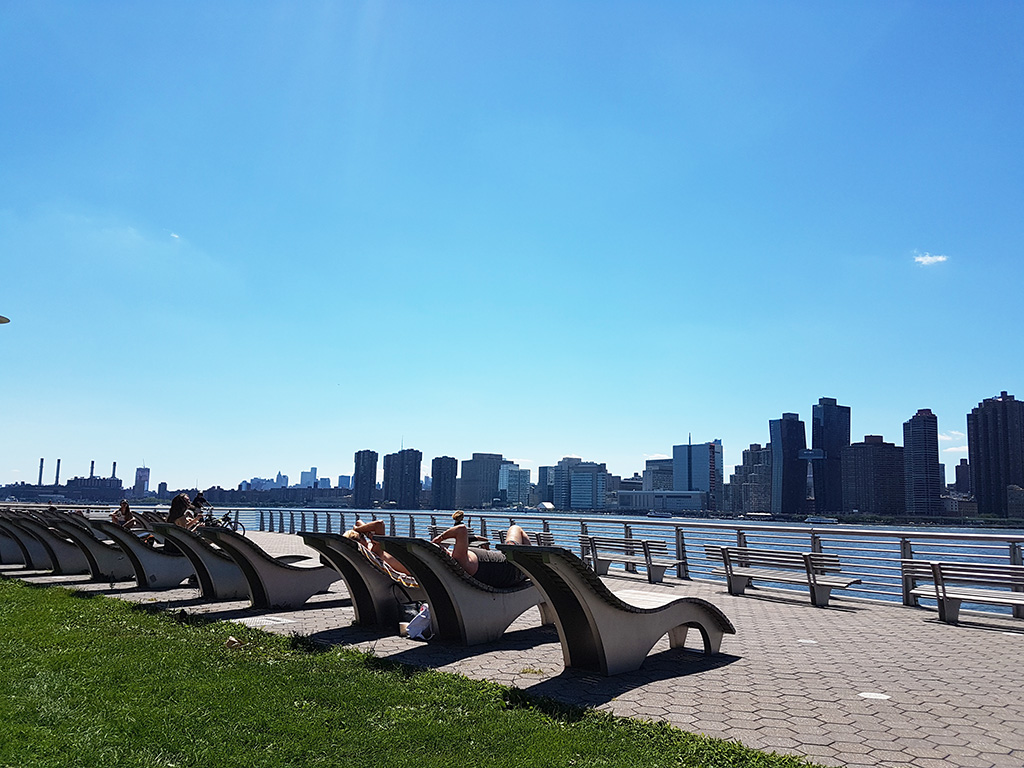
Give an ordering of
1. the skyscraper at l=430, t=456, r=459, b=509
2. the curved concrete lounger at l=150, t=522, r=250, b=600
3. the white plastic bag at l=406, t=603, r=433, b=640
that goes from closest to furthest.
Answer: the white plastic bag at l=406, t=603, r=433, b=640 → the curved concrete lounger at l=150, t=522, r=250, b=600 → the skyscraper at l=430, t=456, r=459, b=509

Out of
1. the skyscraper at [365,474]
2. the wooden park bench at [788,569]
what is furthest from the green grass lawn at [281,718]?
the skyscraper at [365,474]

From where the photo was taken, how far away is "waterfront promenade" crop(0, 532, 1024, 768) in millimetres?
4188

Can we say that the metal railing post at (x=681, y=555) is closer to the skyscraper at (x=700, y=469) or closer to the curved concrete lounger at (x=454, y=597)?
the curved concrete lounger at (x=454, y=597)

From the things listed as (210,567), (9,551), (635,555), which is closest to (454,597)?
(210,567)

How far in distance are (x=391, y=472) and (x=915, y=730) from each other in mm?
119885

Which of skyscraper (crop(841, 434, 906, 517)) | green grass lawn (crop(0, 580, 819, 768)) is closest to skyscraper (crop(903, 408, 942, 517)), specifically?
skyscraper (crop(841, 434, 906, 517))

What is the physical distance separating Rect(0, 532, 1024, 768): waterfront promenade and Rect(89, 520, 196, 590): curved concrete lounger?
979 mm

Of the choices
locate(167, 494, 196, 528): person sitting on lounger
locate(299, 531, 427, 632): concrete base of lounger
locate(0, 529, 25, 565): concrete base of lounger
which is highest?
locate(167, 494, 196, 528): person sitting on lounger

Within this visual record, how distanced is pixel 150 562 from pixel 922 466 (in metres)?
96.7

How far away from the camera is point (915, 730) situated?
436 centimetres

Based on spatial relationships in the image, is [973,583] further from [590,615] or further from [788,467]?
[788,467]

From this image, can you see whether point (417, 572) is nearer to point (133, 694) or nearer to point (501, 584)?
point (501, 584)

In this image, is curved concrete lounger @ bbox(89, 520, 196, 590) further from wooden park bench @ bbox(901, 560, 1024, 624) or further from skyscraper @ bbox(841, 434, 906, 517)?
skyscraper @ bbox(841, 434, 906, 517)

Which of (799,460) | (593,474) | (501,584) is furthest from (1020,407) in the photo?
(501,584)
